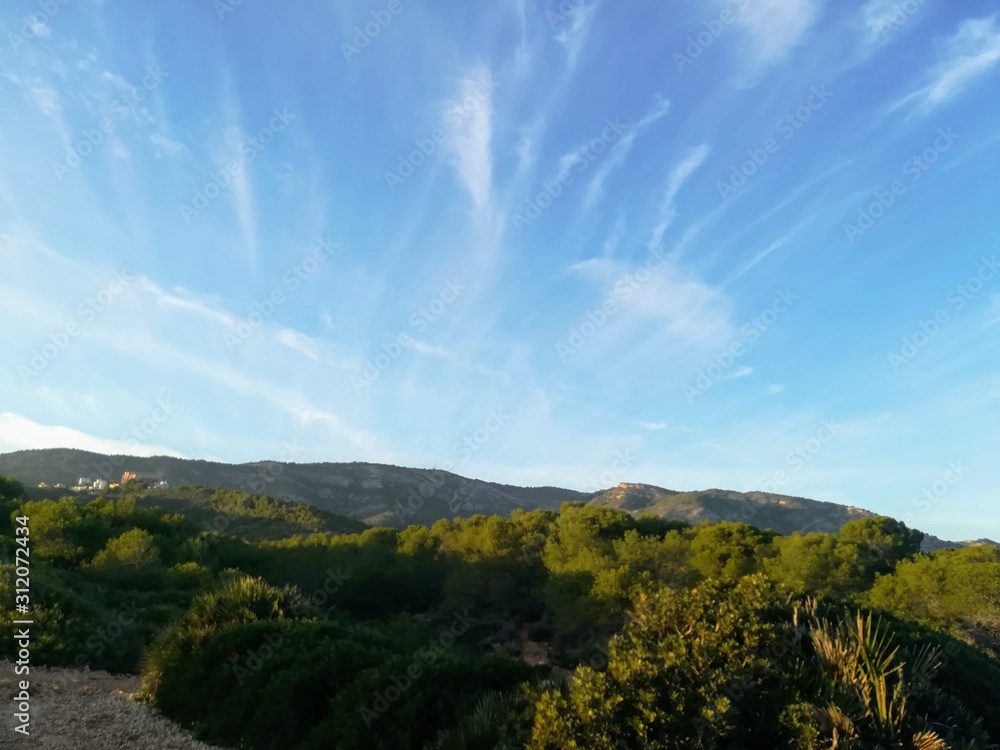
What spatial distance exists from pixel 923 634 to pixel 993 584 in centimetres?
2374

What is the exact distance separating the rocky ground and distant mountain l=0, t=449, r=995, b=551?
68508mm

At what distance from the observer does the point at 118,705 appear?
1020cm

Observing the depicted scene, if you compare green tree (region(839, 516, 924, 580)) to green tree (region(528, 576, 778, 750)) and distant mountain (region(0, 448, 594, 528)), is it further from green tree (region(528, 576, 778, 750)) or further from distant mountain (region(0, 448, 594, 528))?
distant mountain (region(0, 448, 594, 528))

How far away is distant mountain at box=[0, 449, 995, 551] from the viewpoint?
296 ft

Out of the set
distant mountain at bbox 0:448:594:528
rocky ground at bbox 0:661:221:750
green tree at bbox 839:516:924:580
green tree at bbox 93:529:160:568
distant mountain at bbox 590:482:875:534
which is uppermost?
distant mountain at bbox 590:482:875:534

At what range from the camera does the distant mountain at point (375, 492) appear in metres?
90.3

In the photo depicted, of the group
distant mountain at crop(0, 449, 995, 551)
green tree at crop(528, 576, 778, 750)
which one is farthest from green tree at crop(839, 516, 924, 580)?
distant mountain at crop(0, 449, 995, 551)

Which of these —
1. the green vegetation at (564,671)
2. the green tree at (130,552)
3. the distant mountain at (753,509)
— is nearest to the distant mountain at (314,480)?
the distant mountain at (753,509)

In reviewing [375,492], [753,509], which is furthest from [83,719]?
[375,492]

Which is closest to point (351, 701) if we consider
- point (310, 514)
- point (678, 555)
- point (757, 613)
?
point (757, 613)

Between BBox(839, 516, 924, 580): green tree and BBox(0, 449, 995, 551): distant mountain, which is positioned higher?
BBox(0, 449, 995, 551): distant mountain

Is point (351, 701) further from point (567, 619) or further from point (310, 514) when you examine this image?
point (310, 514)

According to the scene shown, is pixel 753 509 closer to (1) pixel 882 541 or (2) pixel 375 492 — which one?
(2) pixel 375 492

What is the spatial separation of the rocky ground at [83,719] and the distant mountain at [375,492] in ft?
225
